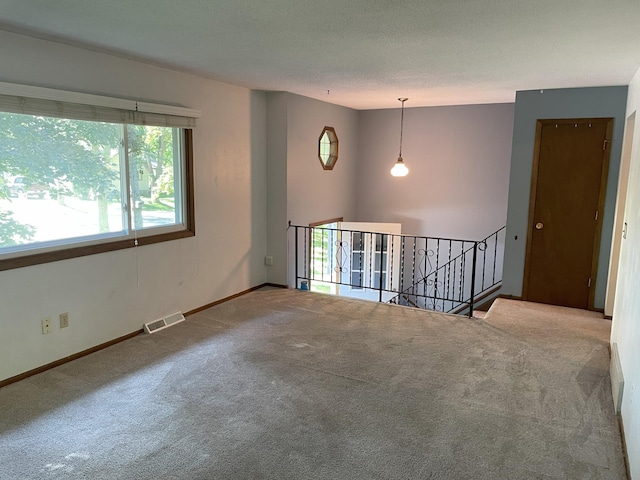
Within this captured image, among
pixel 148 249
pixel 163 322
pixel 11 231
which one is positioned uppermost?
pixel 11 231

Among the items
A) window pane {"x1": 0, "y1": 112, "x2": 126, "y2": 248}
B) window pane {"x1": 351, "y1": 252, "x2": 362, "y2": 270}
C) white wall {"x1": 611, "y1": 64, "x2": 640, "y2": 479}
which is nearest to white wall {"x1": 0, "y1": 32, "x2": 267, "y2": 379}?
window pane {"x1": 0, "y1": 112, "x2": 126, "y2": 248}

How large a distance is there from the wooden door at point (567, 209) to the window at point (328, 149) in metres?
2.78

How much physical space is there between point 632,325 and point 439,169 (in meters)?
4.63

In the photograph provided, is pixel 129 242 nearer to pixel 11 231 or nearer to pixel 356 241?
pixel 11 231

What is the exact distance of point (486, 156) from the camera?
22.1 ft

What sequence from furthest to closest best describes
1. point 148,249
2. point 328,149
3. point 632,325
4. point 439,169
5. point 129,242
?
point 439,169
point 328,149
point 148,249
point 129,242
point 632,325

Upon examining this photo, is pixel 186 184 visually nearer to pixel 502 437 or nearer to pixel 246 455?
pixel 246 455

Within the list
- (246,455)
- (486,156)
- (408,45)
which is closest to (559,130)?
(486,156)

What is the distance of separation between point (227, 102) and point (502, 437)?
4011 mm

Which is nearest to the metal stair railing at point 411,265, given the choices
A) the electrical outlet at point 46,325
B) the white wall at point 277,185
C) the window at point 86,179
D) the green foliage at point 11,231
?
the white wall at point 277,185

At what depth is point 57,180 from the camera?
341 cm

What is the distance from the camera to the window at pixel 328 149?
6557mm

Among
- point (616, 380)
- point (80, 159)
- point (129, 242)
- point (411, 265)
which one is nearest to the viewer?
point (616, 380)

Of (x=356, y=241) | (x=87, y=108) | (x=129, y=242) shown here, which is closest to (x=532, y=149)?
(x=356, y=241)
